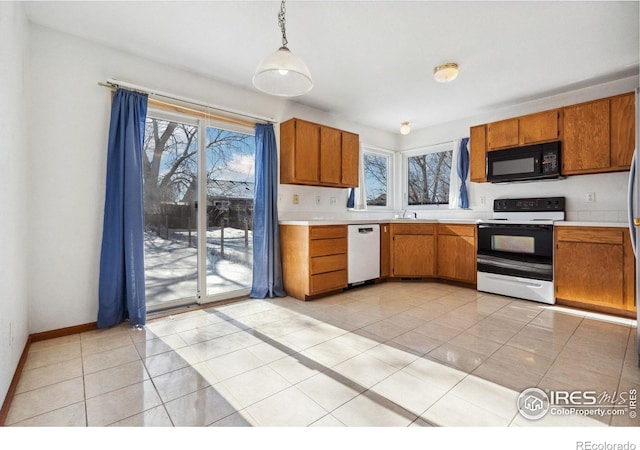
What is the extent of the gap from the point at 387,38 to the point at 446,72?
0.82 metres

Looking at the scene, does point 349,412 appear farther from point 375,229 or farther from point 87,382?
point 375,229

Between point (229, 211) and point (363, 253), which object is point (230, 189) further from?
point (363, 253)

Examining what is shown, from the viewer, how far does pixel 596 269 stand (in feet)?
9.95

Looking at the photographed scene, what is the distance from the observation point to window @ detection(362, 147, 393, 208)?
5.20 metres

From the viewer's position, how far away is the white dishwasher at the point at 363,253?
12.8ft

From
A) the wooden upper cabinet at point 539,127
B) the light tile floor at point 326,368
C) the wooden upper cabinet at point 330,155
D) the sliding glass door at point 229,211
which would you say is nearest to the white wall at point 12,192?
the light tile floor at point 326,368

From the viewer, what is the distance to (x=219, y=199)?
346cm

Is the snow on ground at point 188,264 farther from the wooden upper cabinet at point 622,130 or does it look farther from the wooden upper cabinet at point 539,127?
the wooden upper cabinet at point 622,130

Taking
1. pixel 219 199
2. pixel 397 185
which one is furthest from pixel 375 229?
pixel 219 199

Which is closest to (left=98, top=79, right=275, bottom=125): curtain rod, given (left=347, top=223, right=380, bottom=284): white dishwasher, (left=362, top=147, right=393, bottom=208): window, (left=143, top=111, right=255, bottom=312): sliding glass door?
(left=143, top=111, right=255, bottom=312): sliding glass door

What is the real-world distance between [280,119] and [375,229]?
1968 mm

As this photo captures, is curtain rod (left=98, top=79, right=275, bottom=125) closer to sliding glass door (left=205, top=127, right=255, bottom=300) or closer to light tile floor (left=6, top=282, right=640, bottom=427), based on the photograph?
sliding glass door (left=205, top=127, right=255, bottom=300)

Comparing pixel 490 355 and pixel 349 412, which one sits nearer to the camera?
pixel 349 412

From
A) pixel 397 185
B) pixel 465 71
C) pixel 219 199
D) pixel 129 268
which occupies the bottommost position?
pixel 129 268
